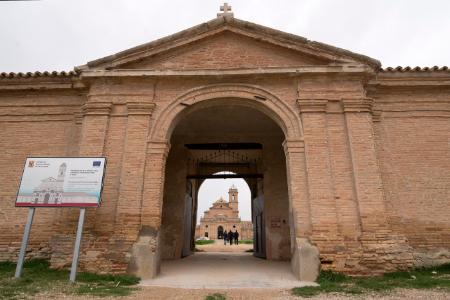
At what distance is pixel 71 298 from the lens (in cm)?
482

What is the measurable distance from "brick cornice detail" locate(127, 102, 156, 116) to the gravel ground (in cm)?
449

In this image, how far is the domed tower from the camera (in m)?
52.6

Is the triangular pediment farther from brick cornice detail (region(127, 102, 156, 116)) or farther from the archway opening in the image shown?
the archway opening

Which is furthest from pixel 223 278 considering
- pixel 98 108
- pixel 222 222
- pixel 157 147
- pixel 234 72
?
pixel 222 222

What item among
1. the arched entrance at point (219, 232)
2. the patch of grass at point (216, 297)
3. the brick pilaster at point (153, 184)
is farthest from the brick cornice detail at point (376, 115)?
the arched entrance at point (219, 232)

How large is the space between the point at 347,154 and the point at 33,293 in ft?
23.5

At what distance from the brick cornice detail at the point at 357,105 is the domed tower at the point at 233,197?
45.3m

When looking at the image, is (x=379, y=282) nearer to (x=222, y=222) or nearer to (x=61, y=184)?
(x=61, y=184)

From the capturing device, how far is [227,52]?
30.2ft

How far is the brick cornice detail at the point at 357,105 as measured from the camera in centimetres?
827

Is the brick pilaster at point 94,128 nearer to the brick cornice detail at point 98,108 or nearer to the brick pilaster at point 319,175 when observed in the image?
the brick cornice detail at point 98,108

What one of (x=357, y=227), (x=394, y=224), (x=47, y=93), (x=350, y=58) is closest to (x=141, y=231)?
(x=357, y=227)

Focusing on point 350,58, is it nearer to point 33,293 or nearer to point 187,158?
point 187,158

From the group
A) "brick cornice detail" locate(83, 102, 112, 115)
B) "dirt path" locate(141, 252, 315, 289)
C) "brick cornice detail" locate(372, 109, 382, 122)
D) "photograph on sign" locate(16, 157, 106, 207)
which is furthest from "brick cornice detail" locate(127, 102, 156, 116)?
"brick cornice detail" locate(372, 109, 382, 122)
